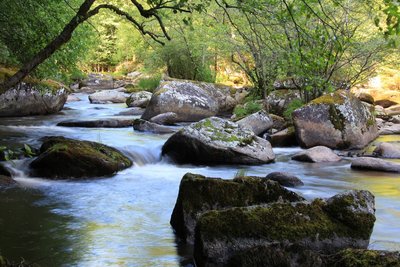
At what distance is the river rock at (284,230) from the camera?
4.63 m

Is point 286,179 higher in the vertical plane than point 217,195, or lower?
lower

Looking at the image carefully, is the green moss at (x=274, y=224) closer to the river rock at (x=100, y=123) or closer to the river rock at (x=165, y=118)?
the river rock at (x=100, y=123)

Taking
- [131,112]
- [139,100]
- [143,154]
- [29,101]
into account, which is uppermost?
[139,100]

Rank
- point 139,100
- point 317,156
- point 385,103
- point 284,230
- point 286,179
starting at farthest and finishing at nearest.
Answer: point 385,103 < point 139,100 < point 317,156 < point 286,179 < point 284,230

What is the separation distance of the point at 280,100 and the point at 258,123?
12.6 feet

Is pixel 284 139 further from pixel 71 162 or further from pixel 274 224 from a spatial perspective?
pixel 274 224

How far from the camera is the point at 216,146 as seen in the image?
10852 mm

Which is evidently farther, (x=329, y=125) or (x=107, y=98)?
(x=107, y=98)

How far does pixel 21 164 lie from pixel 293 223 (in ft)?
21.5

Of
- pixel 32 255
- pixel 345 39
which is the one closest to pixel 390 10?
pixel 345 39

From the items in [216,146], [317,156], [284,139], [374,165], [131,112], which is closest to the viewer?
[374,165]

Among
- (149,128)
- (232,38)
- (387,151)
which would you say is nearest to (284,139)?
(387,151)

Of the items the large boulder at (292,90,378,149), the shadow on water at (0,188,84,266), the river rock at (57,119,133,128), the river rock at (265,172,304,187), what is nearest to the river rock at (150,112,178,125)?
the river rock at (57,119,133,128)

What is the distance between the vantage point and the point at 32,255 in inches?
207
